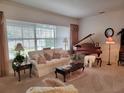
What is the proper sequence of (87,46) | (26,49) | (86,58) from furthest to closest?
(87,46)
(26,49)
(86,58)

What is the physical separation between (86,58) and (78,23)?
318 centimetres

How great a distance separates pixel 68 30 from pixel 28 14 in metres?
3.19

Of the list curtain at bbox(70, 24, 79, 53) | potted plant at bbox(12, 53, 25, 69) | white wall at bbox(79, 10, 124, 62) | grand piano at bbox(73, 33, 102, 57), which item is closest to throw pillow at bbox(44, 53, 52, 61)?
potted plant at bbox(12, 53, 25, 69)

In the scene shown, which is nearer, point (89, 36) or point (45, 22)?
point (45, 22)

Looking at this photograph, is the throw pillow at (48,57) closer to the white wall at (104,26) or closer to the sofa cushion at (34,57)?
the sofa cushion at (34,57)

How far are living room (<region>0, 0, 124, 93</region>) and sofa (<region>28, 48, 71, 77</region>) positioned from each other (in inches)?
4.4

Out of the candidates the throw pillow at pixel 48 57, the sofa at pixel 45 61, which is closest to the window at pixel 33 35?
the sofa at pixel 45 61

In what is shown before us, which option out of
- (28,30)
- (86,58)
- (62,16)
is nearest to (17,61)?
(28,30)

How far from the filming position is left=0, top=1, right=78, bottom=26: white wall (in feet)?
14.8

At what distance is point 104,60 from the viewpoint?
694 centimetres

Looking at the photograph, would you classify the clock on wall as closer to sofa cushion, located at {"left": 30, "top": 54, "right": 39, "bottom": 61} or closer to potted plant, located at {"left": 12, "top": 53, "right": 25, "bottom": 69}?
sofa cushion, located at {"left": 30, "top": 54, "right": 39, "bottom": 61}

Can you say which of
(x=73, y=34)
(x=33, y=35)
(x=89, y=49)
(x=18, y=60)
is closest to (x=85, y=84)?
(x=18, y=60)

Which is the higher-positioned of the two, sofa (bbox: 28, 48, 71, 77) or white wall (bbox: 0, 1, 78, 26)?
white wall (bbox: 0, 1, 78, 26)

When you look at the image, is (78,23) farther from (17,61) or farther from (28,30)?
(17,61)
